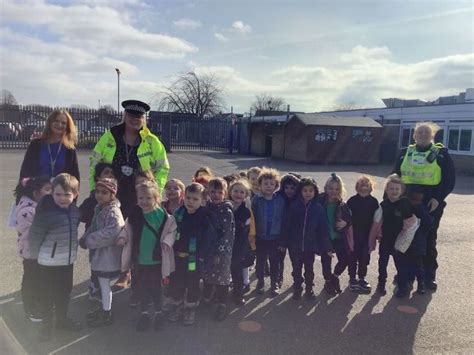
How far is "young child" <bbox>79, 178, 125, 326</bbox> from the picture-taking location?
349 centimetres

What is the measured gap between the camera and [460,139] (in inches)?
845

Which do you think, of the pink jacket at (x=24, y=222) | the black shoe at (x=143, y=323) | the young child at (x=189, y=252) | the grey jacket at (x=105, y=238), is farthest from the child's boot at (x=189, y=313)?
the pink jacket at (x=24, y=222)

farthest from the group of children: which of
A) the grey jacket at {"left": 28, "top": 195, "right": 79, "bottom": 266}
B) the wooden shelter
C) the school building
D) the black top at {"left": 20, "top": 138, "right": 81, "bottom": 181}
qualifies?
the school building

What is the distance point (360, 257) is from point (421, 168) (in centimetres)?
130

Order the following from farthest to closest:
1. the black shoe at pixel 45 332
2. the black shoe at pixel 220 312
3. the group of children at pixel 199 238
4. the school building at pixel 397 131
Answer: the school building at pixel 397 131, the black shoe at pixel 220 312, the group of children at pixel 199 238, the black shoe at pixel 45 332

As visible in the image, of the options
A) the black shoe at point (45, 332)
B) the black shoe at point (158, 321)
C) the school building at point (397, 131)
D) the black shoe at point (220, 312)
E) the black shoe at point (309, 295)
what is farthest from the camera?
the school building at point (397, 131)

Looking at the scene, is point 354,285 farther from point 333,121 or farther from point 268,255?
point 333,121

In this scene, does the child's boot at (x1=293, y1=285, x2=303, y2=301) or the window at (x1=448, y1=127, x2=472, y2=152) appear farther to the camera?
the window at (x1=448, y1=127, x2=472, y2=152)

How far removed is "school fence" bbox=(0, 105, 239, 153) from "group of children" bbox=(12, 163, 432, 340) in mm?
18839

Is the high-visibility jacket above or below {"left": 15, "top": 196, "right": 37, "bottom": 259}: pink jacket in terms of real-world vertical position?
above

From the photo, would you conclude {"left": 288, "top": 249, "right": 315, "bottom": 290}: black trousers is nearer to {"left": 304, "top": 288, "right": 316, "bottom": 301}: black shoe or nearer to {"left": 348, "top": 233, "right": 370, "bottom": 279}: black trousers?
{"left": 304, "top": 288, "right": 316, "bottom": 301}: black shoe

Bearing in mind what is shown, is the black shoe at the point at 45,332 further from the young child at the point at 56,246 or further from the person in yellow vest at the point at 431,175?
the person in yellow vest at the point at 431,175

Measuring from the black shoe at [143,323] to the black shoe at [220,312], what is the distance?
2.05 ft

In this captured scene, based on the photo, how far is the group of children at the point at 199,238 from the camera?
337 centimetres
